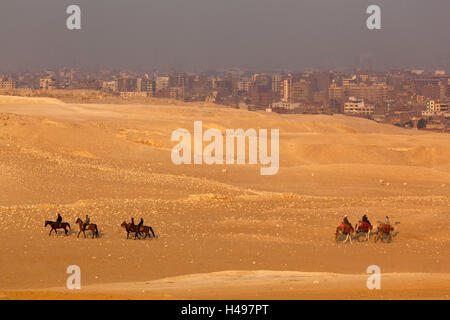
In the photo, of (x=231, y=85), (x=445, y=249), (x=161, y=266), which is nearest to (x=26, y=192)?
(x=161, y=266)

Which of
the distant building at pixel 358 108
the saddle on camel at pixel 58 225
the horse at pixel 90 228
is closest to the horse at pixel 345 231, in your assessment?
the horse at pixel 90 228

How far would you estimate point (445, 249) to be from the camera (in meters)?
16.2

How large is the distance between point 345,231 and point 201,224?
3.53 meters

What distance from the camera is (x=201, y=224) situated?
18297 mm

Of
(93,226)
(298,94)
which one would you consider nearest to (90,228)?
(93,226)

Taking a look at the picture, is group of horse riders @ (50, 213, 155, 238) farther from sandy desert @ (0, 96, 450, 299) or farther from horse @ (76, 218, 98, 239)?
sandy desert @ (0, 96, 450, 299)

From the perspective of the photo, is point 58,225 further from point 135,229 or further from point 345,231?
point 345,231

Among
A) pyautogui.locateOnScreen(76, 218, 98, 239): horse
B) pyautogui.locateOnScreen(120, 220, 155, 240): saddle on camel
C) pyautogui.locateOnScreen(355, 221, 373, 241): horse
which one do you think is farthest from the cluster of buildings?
pyautogui.locateOnScreen(76, 218, 98, 239): horse

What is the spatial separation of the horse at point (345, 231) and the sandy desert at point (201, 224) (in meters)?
0.39

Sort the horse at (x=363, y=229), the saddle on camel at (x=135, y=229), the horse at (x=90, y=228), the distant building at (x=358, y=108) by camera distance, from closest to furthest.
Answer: the horse at (x=90, y=228)
the saddle on camel at (x=135, y=229)
the horse at (x=363, y=229)
the distant building at (x=358, y=108)

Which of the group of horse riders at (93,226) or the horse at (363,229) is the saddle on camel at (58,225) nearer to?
the group of horse riders at (93,226)

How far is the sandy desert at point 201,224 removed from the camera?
12.0m

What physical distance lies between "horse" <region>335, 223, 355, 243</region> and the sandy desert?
39 cm
